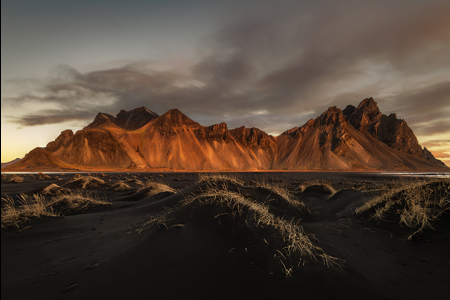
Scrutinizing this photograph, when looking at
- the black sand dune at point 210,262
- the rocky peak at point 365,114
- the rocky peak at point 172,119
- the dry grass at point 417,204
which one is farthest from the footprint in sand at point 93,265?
the rocky peak at point 365,114

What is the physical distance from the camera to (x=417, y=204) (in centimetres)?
592

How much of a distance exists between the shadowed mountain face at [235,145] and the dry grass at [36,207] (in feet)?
226

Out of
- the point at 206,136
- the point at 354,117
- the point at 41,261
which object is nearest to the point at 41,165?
the point at 41,261

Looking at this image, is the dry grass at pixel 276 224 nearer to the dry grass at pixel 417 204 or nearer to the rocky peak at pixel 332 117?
the dry grass at pixel 417 204

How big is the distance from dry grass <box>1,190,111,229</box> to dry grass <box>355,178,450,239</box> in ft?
29.1

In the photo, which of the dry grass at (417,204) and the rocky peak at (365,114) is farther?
the rocky peak at (365,114)

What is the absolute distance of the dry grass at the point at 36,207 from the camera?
425 cm

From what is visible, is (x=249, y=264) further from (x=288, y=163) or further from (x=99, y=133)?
(x=288, y=163)

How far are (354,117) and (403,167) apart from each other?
1644 inches

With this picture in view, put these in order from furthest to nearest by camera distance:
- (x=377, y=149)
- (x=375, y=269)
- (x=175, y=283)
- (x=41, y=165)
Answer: (x=377, y=149) < (x=41, y=165) < (x=375, y=269) < (x=175, y=283)

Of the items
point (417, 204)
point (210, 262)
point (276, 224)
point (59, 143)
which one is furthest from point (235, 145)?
point (210, 262)

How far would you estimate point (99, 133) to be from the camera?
249 feet

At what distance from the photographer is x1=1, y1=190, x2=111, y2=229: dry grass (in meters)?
4.25

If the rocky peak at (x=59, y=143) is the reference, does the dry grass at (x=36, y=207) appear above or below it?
below
